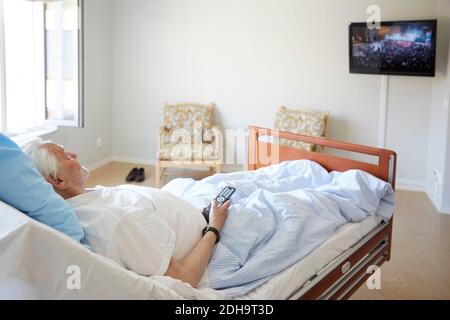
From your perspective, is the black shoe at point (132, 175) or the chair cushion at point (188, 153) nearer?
the chair cushion at point (188, 153)

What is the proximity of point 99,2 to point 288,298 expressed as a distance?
174 inches

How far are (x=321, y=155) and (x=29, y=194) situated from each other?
1.81 meters

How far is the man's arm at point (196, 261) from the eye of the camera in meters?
1.68

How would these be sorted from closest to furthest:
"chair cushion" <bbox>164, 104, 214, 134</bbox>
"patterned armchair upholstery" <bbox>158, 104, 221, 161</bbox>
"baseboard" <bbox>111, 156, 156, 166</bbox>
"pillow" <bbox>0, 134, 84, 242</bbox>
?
"pillow" <bbox>0, 134, 84, 242</bbox> → "patterned armchair upholstery" <bbox>158, 104, 221, 161</bbox> → "chair cushion" <bbox>164, 104, 214, 134</bbox> → "baseboard" <bbox>111, 156, 156, 166</bbox>

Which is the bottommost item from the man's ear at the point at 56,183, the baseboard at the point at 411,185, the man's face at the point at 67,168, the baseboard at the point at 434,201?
the baseboard at the point at 434,201

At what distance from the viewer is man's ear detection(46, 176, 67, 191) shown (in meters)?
1.75

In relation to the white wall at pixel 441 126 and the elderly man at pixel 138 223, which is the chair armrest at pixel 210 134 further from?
the elderly man at pixel 138 223

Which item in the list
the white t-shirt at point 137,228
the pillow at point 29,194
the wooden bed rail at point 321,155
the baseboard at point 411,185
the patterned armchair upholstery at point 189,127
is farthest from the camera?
the patterned armchair upholstery at point 189,127

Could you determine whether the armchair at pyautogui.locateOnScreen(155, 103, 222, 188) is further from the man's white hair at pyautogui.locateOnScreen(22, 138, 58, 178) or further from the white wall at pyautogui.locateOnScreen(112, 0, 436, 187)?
the man's white hair at pyautogui.locateOnScreen(22, 138, 58, 178)

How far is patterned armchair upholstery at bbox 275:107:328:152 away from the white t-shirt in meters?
3.03

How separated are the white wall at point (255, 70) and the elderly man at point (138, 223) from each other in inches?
132

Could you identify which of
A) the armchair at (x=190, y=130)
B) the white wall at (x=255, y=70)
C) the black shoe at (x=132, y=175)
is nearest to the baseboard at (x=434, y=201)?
the white wall at (x=255, y=70)

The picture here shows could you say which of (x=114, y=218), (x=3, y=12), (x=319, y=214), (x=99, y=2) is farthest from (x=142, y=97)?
(x=114, y=218)

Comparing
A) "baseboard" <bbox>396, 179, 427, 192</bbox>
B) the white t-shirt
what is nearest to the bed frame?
the white t-shirt
